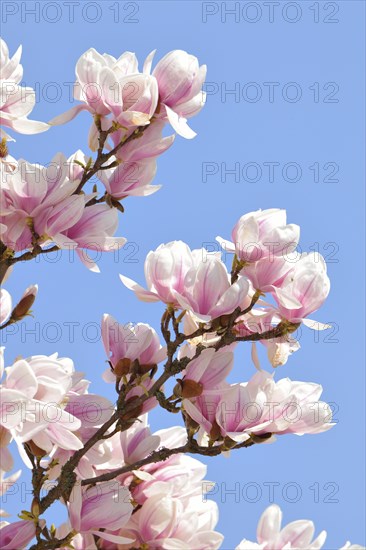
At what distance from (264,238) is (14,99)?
1.28 feet

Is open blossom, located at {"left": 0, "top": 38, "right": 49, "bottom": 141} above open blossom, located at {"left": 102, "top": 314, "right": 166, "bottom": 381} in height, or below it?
above

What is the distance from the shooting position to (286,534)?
45.4 inches

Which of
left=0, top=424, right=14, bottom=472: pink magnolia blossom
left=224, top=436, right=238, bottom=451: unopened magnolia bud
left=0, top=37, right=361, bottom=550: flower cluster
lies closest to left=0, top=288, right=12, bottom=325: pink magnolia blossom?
left=0, top=37, right=361, bottom=550: flower cluster

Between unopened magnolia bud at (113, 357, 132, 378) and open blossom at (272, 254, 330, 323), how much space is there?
226 mm

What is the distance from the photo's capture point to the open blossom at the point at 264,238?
3.61 ft

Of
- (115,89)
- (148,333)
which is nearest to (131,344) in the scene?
(148,333)

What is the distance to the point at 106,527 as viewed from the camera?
110 centimetres

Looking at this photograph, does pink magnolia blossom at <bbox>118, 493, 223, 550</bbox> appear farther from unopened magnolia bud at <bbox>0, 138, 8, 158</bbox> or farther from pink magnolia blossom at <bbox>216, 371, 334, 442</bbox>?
unopened magnolia bud at <bbox>0, 138, 8, 158</bbox>

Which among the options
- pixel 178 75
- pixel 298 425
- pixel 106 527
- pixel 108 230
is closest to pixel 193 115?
pixel 178 75

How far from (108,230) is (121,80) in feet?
0.66

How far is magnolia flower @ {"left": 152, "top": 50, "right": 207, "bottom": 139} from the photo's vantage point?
1.18 meters

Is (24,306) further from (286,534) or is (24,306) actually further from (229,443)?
(286,534)

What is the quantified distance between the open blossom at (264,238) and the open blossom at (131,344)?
7.3 inches

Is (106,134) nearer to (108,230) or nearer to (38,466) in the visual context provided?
(108,230)
